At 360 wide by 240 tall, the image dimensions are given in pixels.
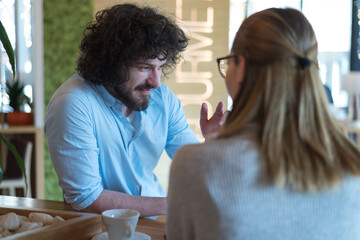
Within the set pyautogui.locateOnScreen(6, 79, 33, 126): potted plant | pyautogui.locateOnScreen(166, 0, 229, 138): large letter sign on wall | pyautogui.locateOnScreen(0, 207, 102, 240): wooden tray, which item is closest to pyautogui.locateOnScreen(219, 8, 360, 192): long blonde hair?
pyautogui.locateOnScreen(0, 207, 102, 240): wooden tray

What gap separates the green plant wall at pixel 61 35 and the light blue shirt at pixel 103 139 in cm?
247

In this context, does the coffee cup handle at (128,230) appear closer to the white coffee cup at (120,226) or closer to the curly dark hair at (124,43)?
the white coffee cup at (120,226)

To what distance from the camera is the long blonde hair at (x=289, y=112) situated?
0.73 meters

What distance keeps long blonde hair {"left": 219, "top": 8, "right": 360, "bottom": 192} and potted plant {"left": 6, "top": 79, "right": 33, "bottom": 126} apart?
3.19 meters

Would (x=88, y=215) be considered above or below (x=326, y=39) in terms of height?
below

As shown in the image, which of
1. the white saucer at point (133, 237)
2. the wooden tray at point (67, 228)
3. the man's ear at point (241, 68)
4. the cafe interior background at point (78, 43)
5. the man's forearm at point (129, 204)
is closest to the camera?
the man's ear at point (241, 68)

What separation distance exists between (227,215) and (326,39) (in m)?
6.55

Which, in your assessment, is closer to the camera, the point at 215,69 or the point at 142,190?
the point at 142,190

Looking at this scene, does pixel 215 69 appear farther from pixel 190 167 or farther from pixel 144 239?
pixel 190 167

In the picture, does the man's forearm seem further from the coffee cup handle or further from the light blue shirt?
the coffee cup handle

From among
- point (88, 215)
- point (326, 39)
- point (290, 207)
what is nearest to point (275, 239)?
point (290, 207)

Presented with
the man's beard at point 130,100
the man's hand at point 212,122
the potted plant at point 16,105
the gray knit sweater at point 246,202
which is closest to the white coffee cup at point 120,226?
the gray knit sweater at point 246,202

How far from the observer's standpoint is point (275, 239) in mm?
738

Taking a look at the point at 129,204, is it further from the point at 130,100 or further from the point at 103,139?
the point at 130,100
